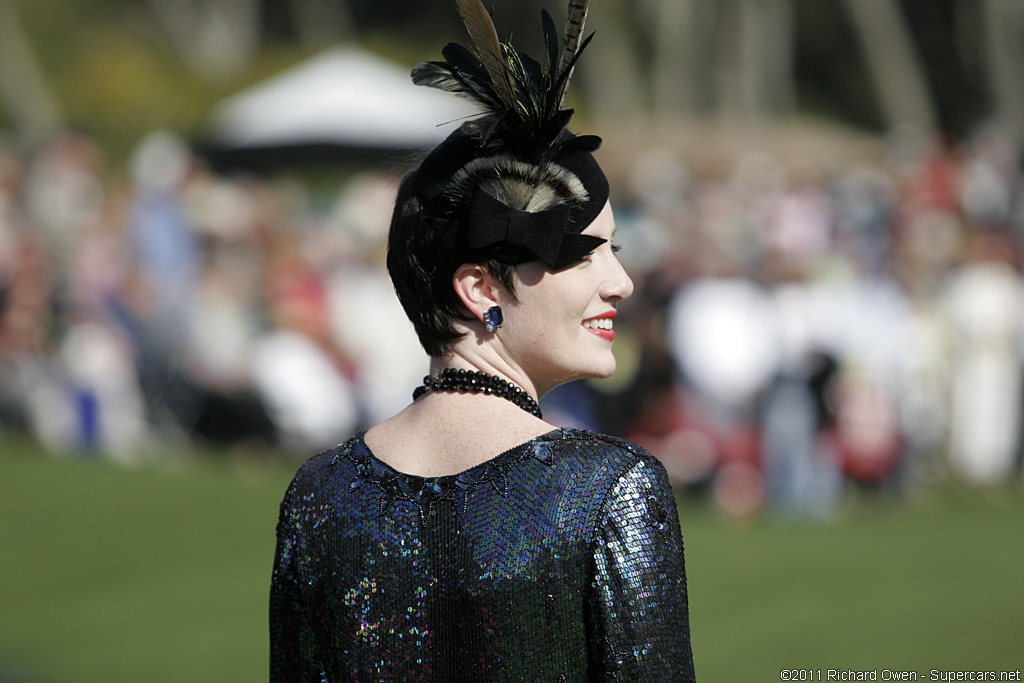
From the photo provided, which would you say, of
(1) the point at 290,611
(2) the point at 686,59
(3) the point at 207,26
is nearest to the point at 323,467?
(1) the point at 290,611

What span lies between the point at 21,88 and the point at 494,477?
3731 cm

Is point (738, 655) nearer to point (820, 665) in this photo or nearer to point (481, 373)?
point (820, 665)

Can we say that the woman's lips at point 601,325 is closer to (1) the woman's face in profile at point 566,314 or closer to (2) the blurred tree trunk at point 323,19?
(1) the woman's face in profile at point 566,314

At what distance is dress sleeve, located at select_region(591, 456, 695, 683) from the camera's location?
1638 millimetres

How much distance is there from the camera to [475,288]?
6.05ft

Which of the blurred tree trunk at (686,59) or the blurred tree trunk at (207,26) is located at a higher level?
A: the blurred tree trunk at (207,26)

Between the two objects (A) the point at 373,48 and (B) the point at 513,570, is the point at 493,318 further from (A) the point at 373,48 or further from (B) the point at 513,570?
(A) the point at 373,48

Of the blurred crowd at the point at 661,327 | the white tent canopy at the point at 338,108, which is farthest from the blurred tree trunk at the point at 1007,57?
the white tent canopy at the point at 338,108

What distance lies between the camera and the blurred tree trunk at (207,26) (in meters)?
39.5

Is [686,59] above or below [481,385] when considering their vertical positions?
above

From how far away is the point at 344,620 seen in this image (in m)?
1.82

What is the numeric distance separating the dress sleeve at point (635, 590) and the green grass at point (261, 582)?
13.2 ft

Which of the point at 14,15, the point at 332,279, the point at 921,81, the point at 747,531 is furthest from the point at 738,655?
the point at 14,15

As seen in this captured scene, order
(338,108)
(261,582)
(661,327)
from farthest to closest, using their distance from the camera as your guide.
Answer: (338,108)
(661,327)
(261,582)
